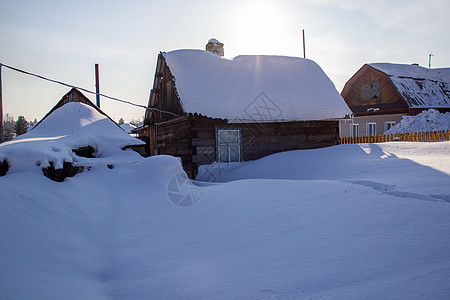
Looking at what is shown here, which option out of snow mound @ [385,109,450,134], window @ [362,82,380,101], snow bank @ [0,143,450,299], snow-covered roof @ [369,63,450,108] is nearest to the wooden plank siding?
window @ [362,82,380,101]

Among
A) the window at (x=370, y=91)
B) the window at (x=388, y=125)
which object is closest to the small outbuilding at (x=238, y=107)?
the window at (x=388, y=125)

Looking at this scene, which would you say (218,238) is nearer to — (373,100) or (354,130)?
(354,130)

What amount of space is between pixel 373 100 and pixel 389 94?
1277mm

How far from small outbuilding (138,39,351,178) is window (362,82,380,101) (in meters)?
11.0

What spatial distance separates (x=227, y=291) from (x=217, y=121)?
8.83 m

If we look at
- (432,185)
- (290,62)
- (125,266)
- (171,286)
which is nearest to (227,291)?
(171,286)

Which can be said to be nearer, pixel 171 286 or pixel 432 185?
pixel 171 286

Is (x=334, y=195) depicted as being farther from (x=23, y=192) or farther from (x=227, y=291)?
(x=23, y=192)

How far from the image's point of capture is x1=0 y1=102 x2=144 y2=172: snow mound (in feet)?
11.9

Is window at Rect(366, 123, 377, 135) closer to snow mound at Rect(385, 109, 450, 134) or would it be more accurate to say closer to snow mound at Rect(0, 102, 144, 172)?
snow mound at Rect(385, 109, 450, 134)

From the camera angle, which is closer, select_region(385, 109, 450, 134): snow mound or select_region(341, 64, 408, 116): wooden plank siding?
select_region(385, 109, 450, 134): snow mound

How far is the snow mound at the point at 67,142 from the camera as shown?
142 inches

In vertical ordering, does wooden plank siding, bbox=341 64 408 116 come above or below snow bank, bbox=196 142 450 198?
above

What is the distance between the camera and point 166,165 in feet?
16.1
